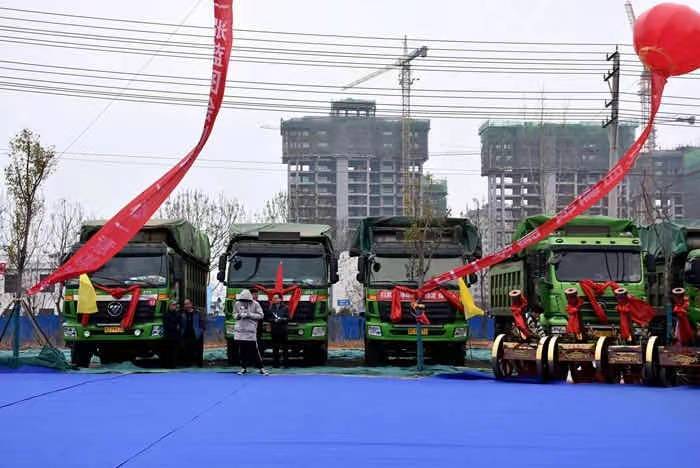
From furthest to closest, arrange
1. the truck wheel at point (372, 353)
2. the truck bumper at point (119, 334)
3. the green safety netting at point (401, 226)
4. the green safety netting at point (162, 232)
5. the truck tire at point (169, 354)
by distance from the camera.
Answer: the green safety netting at point (401, 226)
the green safety netting at point (162, 232)
the truck wheel at point (372, 353)
the truck tire at point (169, 354)
the truck bumper at point (119, 334)

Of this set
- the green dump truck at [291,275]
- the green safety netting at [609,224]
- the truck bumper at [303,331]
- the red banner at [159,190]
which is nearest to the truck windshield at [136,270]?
the green dump truck at [291,275]

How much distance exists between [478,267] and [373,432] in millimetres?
9657

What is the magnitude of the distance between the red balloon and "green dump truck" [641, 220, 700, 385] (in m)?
3.83

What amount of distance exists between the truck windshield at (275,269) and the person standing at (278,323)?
65cm

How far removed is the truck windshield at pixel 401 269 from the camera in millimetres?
22750

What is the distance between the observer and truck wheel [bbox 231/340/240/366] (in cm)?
2252

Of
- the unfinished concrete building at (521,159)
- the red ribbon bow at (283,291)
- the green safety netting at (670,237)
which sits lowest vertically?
the red ribbon bow at (283,291)

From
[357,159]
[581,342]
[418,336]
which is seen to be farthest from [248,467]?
[357,159]

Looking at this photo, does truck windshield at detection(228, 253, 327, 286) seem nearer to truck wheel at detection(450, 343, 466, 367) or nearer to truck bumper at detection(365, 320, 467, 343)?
truck bumper at detection(365, 320, 467, 343)

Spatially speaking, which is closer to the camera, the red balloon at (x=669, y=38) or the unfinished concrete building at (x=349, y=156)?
the red balloon at (x=669, y=38)

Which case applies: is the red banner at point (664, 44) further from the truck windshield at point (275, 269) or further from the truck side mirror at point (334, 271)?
the truck windshield at point (275, 269)

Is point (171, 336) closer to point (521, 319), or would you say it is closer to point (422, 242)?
point (422, 242)

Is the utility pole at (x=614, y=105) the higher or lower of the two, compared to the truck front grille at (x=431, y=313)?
higher

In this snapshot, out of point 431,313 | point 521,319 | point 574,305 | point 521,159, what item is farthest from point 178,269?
point 521,159
